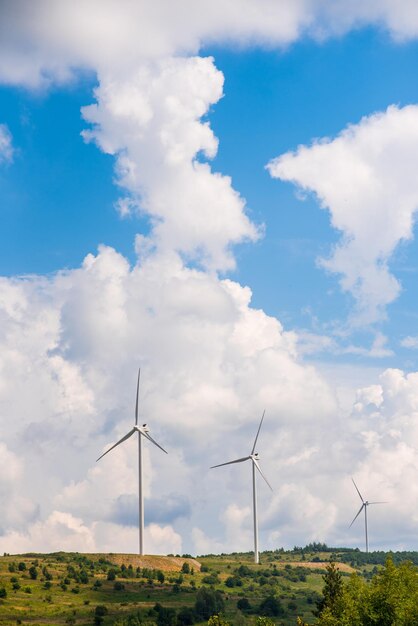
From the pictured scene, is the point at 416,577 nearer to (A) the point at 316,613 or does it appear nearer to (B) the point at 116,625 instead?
(A) the point at 316,613

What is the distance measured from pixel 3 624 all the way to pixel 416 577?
92.3m

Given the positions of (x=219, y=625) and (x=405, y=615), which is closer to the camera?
(x=405, y=615)

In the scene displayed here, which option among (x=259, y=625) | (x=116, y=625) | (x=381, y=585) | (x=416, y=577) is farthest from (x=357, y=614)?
(x=116, y=625)

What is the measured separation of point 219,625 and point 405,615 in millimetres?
41983

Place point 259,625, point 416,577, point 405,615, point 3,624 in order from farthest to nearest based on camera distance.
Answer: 1. point 3,624
2. point 259,625
3. point 416,577
4. point 405,615

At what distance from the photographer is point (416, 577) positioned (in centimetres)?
14300

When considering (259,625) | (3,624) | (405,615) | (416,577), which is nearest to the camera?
(405,615)

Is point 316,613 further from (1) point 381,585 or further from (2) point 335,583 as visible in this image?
(1) point 381,585

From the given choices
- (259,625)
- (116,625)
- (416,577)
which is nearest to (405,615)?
(416,577)

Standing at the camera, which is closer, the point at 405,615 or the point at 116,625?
the point at 405,615

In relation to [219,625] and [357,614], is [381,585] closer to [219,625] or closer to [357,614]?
[357,614]

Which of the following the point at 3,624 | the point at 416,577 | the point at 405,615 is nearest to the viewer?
the point at 405,615

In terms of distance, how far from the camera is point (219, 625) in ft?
531

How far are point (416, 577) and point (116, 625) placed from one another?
78.3 meters
